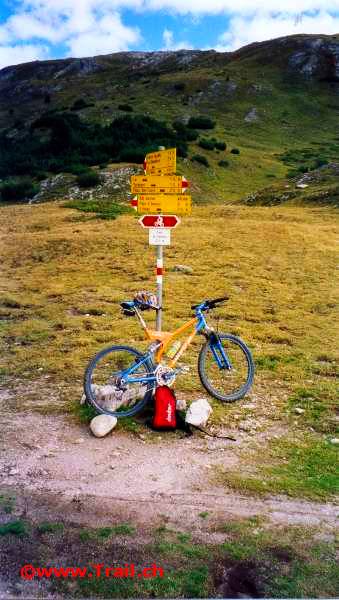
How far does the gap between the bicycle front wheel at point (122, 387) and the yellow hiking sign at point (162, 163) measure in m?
2.53

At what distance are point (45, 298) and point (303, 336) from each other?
6.80 m

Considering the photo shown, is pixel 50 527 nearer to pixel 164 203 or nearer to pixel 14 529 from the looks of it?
pixel 14 529

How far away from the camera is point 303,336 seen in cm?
1116

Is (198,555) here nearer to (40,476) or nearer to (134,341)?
(40,476)

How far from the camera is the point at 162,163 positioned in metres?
7.38

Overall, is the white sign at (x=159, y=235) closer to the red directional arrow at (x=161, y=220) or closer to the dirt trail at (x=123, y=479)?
the red directional arrow at (x=161, y=220)

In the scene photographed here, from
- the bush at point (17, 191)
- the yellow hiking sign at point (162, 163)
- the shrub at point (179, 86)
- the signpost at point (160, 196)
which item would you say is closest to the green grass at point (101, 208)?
the bush at point (17, 191)

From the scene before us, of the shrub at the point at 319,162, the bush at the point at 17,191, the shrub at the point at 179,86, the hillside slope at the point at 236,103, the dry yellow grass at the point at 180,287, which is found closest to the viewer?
the dry yellow grass at the point at 180,287

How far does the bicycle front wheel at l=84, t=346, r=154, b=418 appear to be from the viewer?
23.0 feet

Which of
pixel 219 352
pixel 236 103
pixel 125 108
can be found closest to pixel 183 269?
pixel 219 352

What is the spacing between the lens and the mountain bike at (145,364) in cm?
705

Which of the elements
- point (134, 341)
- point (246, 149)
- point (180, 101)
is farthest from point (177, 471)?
point (180, 101)

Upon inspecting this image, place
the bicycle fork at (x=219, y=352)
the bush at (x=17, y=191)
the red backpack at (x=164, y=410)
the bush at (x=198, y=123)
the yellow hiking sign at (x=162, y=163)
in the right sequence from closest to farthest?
the red backpack at (x=164, y=410) → the yellow hiking sign at (x=162, y=163) → the bicycle fork at (x=219, y=352) → the bush at (x=17, y=191) → the bush at (x=198, y=123)

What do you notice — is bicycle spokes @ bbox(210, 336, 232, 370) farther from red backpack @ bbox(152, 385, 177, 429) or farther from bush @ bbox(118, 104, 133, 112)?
bush @ bbox(118, 104, 133, 112)
